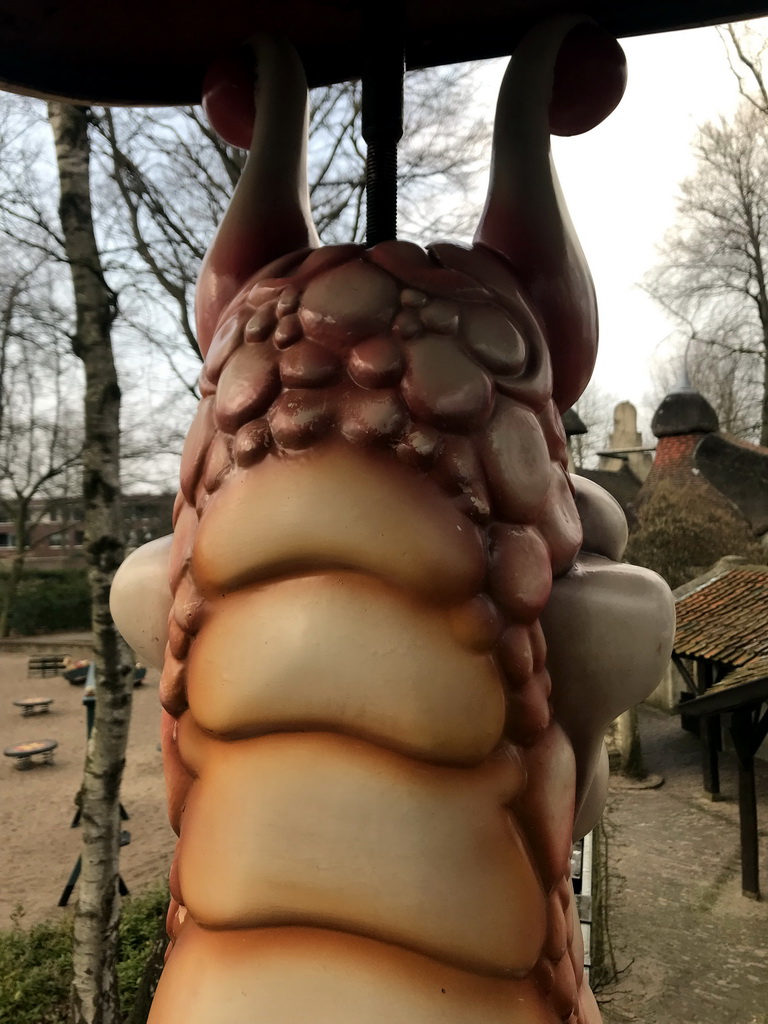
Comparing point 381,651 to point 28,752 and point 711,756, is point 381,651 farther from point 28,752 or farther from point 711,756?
point 28,752

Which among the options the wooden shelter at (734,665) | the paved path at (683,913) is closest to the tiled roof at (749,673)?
the wooden shelter at (734,665)

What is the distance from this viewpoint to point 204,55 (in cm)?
103

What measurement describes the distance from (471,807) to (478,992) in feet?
0.48

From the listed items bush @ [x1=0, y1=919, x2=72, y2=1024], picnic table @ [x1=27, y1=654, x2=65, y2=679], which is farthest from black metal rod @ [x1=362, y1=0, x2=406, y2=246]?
picnic table @ [x1=27, y1=654, x2=65, y2=679]

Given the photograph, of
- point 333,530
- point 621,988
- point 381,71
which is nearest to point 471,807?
point 333,530

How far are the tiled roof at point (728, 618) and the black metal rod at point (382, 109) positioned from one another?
5.68 meters

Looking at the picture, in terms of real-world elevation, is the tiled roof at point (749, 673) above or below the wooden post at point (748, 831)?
above

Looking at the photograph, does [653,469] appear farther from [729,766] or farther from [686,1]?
[686,1]

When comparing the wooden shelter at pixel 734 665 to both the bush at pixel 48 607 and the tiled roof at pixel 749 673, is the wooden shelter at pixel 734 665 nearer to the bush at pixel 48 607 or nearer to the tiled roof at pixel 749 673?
the tiled roof at pixel 749 673

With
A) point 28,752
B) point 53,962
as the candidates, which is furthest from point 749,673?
point 28,752

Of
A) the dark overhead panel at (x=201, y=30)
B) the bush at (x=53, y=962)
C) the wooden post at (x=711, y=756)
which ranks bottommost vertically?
the bush at (x=53, y=962)

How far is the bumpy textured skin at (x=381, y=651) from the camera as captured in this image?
65 centimetres

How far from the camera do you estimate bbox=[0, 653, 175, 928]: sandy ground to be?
6.18 meters

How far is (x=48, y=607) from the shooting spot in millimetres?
18547
